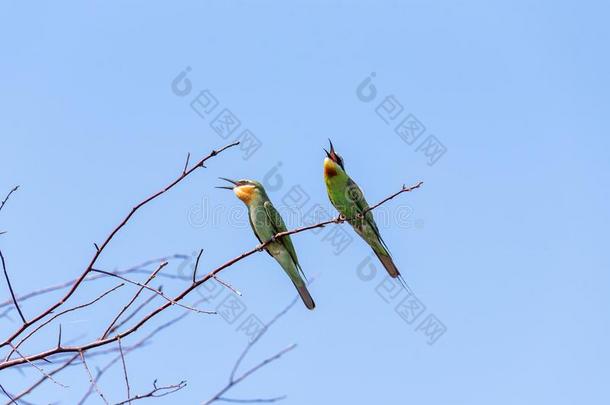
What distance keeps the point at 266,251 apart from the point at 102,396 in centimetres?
374

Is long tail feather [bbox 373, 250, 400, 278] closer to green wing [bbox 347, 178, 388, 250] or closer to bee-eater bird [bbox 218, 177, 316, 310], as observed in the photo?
green wing [bbox 347, 178, 388, 250]

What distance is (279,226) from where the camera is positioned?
18.5 feet

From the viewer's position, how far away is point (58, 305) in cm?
207

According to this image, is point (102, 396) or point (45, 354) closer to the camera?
point (102, 396)

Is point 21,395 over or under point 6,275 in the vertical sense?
under

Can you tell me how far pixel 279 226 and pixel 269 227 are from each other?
0.08 meters

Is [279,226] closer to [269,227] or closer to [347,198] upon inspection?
[269,227]

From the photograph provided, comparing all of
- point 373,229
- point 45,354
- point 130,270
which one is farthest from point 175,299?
point 373,229

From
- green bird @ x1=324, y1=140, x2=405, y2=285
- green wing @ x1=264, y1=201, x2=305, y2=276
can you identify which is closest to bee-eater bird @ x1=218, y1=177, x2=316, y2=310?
green wing @ x1=264, y1=201, x2=305, y2=276

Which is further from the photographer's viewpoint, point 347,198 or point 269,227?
point 347,198

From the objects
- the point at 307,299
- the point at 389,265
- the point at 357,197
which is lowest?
the point at 389,265

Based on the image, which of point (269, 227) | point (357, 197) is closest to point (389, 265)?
point (357, 197)

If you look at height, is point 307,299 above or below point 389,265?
above

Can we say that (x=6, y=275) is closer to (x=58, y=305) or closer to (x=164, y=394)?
(x=58, y=305)
